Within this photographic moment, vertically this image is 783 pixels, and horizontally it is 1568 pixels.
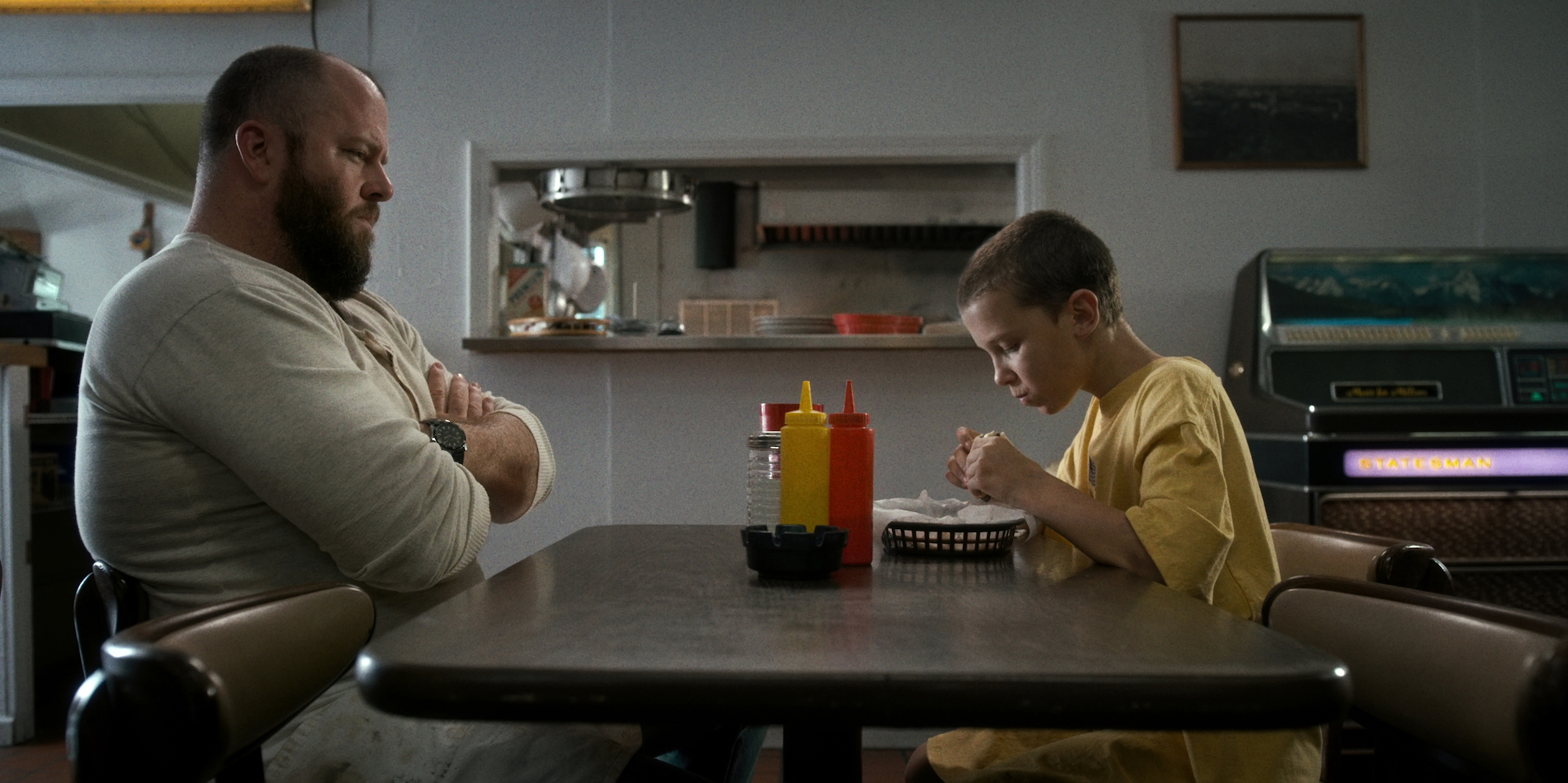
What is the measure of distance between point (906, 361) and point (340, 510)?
2212 mm

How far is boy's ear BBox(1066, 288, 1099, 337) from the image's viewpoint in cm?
158

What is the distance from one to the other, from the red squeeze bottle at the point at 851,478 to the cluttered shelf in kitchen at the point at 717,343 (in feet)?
5.97

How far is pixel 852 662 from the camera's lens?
73cm

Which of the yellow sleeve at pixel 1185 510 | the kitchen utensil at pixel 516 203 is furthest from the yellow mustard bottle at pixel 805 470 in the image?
the kitchen utensil at pixel 516 203

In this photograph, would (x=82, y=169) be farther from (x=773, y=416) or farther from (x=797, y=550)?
(x=797, y=550)

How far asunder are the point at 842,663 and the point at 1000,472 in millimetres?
737

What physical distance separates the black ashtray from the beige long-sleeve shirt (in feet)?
1.36

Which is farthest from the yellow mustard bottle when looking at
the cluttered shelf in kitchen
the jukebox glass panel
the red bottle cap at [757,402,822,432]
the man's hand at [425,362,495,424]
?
the jukebox glass panel

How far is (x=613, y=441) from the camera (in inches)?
129

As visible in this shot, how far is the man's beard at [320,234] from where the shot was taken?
1634mm

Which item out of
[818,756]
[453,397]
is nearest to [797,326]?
[453,397]

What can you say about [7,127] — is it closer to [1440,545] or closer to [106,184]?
[106,184]

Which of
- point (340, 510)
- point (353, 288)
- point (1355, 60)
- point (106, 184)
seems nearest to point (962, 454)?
point (340, 510)

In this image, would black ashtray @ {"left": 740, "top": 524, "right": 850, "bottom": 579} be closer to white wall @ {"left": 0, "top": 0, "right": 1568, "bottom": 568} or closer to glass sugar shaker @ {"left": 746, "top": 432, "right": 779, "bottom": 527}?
glass sugar shaker @ {"left": 746, "top": 432, "right": 779, "bottom": 527}
